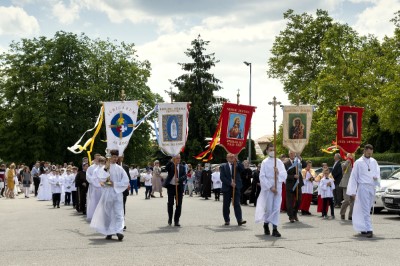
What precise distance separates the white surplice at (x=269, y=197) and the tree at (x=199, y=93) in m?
48.7

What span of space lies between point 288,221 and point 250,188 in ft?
29.9

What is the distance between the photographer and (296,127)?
59.2ft

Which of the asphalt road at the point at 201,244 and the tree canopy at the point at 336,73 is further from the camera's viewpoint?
the tree canopy at the point at 336,73

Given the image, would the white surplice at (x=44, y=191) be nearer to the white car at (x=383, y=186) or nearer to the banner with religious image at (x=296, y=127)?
the white car at (x=383, y=186)

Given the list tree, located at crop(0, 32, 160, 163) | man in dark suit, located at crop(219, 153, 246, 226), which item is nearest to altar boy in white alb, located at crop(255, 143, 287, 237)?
man in dark suit, located at crop(219, 153, 246, 226)

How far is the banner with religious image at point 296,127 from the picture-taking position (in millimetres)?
17875

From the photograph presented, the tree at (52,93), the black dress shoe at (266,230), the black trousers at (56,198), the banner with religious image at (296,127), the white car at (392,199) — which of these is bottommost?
the black dress shoe at (266,230)

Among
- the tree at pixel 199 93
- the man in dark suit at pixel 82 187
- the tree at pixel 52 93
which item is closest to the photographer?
the man in dark suit at pixel 82 187

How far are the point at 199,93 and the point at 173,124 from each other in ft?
152

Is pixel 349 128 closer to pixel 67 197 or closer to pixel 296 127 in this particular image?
pixel 296 127

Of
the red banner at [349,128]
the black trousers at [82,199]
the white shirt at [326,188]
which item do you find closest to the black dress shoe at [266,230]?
the white shirt at [326,188]

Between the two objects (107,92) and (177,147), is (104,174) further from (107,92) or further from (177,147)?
(107,92)

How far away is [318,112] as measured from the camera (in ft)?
163

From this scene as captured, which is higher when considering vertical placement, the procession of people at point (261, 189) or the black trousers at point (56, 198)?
the procession of people at point (261, 189)
